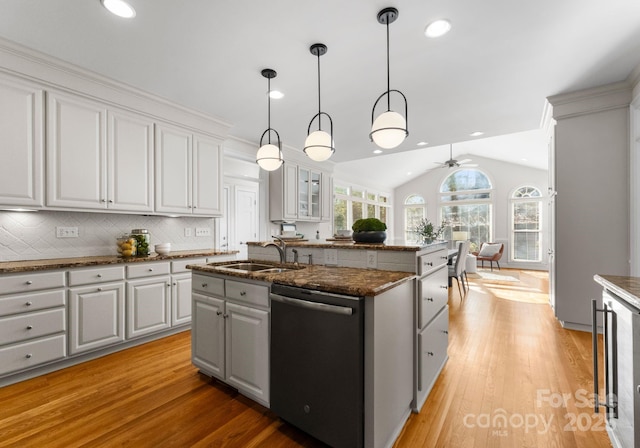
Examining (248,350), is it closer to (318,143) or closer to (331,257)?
(331,257)

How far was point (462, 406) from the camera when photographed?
2.01 metres

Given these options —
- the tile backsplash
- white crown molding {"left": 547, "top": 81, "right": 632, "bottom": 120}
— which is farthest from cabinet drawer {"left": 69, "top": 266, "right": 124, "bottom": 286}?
white crown molding {"left": 547, "top": 81, "right": 632, "bottom": 120}

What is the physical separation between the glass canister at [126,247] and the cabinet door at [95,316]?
0.37 meters

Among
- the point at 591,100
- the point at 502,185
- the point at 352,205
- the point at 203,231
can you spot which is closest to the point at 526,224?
the point at 502,185

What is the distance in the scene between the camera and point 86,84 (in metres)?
2.80

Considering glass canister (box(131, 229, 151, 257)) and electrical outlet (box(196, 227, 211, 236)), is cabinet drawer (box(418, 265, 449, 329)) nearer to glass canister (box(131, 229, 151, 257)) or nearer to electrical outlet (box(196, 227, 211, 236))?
glass canister (box(131, 229, 151, 257))

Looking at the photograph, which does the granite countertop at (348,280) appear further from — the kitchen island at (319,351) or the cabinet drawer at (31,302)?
the cabinet drawer at (31,302)

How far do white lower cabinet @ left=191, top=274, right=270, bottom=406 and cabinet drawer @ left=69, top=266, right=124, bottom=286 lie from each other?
1018mm

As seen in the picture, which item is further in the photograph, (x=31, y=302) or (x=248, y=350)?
(x=31, y=302)

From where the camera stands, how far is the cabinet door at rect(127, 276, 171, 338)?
9.62 ft

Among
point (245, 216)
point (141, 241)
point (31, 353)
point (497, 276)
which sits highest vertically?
point (245, 216)

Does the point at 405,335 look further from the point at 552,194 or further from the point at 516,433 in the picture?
the point at 552,194

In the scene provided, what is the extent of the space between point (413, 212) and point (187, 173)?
9213 millimetres

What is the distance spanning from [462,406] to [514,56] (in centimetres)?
288
